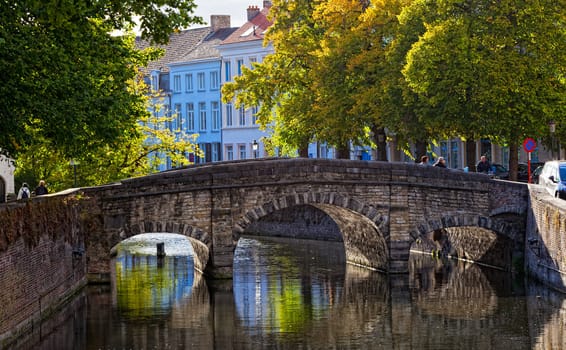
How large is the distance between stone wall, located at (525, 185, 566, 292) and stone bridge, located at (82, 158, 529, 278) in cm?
131

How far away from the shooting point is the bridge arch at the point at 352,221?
4066 centimetres

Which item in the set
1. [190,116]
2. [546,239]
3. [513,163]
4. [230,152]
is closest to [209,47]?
[190,116]

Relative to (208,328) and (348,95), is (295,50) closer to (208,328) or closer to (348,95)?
(348,95)

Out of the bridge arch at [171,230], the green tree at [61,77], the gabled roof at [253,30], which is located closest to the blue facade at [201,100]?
the gabled roof at [253,30]

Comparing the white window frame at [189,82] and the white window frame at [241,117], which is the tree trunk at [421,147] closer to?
the white window frame at [241,117]

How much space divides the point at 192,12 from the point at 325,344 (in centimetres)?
876

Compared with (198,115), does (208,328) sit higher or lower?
lower

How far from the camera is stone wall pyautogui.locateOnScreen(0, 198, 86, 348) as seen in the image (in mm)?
28875

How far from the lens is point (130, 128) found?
38250 mm

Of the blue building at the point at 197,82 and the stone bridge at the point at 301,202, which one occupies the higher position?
the blue building at the point at 197,82

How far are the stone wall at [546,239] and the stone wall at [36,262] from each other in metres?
12.9

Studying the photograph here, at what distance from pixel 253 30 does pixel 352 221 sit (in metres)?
43.4

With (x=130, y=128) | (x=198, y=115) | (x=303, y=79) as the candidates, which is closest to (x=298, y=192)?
(x=130, y=128)

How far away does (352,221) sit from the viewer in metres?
44.8
